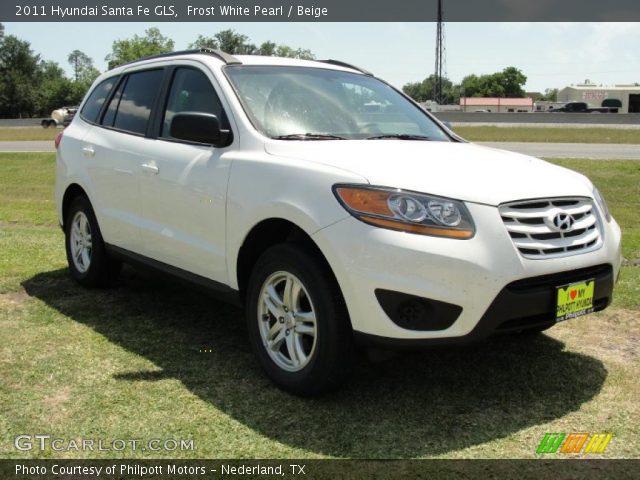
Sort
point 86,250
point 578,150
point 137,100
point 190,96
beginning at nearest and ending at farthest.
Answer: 1. point 190,96
2. point 137,100
3. point 86,250
4. point 578,150

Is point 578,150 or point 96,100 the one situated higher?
point 96,100

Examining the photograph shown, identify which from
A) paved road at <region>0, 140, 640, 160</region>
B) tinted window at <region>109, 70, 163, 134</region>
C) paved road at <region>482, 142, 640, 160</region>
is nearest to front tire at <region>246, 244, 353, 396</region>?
tinted window at <region>109, 70, 163, 134</region>

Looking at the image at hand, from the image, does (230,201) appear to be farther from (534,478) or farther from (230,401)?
(534,478)

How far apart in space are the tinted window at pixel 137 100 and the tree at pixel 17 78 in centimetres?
9142

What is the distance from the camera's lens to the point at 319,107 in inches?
170

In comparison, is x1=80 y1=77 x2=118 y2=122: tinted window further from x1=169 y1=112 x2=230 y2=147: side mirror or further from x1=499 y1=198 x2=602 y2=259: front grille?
x1=499 y1=198 x2=602 y2=259: front grille

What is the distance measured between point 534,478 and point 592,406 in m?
0.88

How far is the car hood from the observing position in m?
3.25

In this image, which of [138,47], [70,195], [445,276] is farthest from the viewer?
[138,47]

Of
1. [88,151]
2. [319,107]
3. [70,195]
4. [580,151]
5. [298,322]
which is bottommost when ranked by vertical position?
[298,322]

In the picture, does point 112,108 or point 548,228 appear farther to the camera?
point 112,108

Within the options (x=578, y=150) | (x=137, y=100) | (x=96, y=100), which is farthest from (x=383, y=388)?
(x=578, y=150)

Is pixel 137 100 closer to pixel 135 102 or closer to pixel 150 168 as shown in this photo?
pixel 135 102

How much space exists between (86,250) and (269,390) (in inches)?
108
